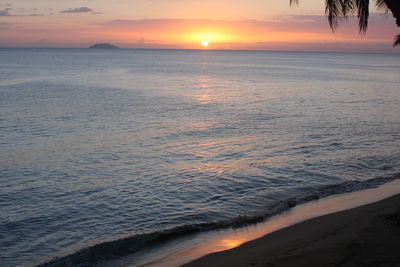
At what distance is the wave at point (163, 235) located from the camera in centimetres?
775

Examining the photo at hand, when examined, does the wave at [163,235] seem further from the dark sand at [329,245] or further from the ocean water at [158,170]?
the dark sand at [329,245]

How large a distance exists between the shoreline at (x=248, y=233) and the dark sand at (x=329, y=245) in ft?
0.36

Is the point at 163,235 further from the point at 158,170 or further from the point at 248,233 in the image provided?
the point at 158,170

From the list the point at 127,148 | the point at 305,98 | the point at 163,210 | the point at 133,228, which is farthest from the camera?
the point at 305,98

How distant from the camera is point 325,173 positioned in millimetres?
13305

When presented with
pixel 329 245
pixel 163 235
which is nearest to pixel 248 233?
pixel 163 235

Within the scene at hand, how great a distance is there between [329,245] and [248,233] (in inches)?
86.8

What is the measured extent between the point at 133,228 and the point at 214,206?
2403mm

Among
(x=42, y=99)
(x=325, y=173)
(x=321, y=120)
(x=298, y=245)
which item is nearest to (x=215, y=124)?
(x=321, y=120)

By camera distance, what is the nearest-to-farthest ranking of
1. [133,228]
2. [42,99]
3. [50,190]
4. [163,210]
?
[133,228] → [163,210] → [50,190] → [42,99]

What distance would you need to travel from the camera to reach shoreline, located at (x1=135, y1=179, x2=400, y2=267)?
7.45 m

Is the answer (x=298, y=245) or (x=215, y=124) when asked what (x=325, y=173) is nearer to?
(x=298, y=245)

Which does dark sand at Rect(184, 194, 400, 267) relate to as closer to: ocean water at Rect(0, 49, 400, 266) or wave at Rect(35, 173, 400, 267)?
wave at Rect(35, 173, 400, 267)

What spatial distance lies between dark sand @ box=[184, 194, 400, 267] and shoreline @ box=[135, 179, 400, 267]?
4.4 inches
